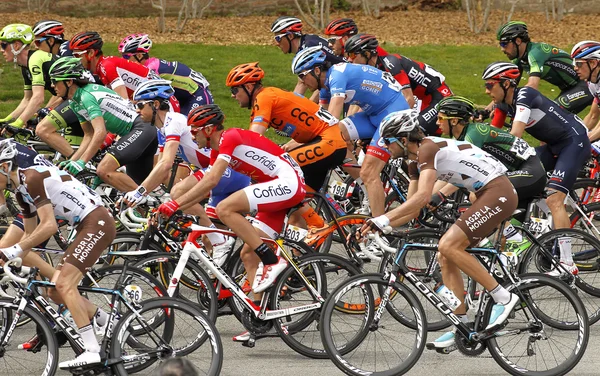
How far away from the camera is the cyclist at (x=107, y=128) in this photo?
10883 mm

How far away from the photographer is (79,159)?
436 inches

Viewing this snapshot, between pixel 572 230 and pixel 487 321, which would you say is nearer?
pixel 487 321

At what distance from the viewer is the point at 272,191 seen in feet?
28.8

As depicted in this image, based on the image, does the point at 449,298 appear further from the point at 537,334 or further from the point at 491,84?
the point at 491,84

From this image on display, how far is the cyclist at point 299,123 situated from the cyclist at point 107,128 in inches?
55.2

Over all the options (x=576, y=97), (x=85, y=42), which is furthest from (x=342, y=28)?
(x=85, y=42)

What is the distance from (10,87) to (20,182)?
1096cm

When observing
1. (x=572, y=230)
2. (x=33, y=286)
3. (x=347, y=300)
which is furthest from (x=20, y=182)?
(x=572, y=230)

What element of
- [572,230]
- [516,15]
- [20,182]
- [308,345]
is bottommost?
[516,15]

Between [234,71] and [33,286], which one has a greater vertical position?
[234,71]

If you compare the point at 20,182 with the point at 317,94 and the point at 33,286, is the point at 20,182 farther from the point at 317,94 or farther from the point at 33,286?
the point at 317,94

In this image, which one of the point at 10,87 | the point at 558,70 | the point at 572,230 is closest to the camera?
the point at 572,230

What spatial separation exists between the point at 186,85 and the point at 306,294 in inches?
224

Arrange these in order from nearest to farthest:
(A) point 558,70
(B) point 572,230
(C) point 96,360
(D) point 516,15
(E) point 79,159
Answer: (C) point 96,360 → (B) point 572,230 → (E) point 79,159 → (A) point 558,70 → (D) point 516,15
